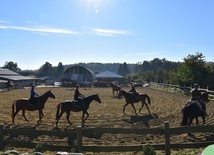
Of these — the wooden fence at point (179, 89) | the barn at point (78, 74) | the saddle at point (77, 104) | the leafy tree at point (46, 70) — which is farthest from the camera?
the leafy tree at point (46, 70)

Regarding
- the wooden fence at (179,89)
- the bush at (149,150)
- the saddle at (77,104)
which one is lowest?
the bush at (149,150)

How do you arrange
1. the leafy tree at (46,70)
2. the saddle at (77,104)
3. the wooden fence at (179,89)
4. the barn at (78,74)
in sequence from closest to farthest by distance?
the saddle at (77,104)
the wooden fence at (179,89)
the barn at (78,74)
the leafy tree at (46,70)

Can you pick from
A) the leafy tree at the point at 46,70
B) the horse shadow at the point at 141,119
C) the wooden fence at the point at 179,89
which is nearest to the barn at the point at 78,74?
the wooden fence at the point at 179,89

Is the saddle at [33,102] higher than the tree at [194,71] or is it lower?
lower

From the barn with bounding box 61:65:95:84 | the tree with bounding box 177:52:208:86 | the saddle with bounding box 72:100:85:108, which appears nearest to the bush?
the saddle with bounding box 72:100:85:108

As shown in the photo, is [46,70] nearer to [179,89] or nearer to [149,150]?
[179,89]

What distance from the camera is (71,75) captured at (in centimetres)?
8069

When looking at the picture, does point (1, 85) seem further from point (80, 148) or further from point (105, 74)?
point (80, 148)

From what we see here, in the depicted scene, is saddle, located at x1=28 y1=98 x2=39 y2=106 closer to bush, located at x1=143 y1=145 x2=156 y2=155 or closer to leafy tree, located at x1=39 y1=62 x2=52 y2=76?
bush, located at x1=143 y1=145 x2=156 y2=155

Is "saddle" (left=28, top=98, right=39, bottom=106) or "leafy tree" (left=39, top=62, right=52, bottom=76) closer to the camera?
"saddle" (left=28, top=98, right=39, bottom=106)

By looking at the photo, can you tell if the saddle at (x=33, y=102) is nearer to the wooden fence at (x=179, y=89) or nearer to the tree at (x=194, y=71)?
the wooden fence at (x=179, y=89)

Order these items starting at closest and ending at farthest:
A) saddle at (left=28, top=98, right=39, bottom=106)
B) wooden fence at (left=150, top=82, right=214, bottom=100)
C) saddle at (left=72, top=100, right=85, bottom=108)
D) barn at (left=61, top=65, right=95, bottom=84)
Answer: saddle at (left=72, top=100, right=85, bottom=108), saddle at (left=28, top=98, right=39, bottom=106), wooden fence at (left=150, top=82, right=214, bottom=100), barn at (left=61, top=65, right=95, bottom=84)

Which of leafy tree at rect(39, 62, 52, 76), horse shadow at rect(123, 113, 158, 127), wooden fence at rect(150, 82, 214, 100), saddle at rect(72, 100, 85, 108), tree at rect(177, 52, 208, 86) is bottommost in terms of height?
horse shadow at rect(123, 113, 158, 127)

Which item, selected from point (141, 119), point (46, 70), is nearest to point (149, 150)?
point (141, 119)
